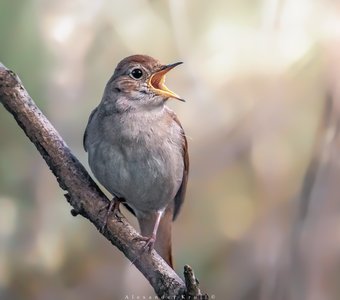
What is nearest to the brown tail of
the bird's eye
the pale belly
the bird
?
the bird

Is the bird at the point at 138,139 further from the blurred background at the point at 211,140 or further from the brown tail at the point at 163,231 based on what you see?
the blurred background at the point at 211,140

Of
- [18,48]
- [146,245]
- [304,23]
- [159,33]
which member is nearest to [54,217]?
[18,48]

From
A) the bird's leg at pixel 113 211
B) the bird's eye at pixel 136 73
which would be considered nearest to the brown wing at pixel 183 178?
the bird's eye at pixel 136 73

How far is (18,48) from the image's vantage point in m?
2.50

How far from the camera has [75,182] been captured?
1.61 m

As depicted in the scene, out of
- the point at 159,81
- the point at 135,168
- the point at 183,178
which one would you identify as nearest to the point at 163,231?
the point at 183,178

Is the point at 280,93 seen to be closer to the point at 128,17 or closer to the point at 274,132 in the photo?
the point at 274,132

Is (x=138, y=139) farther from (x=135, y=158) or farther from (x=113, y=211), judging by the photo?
(x=113, y=211)

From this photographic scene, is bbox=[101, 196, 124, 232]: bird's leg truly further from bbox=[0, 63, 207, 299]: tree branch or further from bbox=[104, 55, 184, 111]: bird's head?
bbox=[104, 55, 184, 111]: bird's head

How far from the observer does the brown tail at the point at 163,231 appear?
2004 millimetres

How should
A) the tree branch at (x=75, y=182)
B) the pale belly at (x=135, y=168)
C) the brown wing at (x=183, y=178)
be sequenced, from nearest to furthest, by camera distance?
the tree branch at (x=75, y=182) → the pale belly at (x=135, y=168) → the brown wing at (x=183, y=178)

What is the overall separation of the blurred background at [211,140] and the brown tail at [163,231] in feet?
1.05

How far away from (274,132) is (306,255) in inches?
18.3

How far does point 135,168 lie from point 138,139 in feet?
0.26
